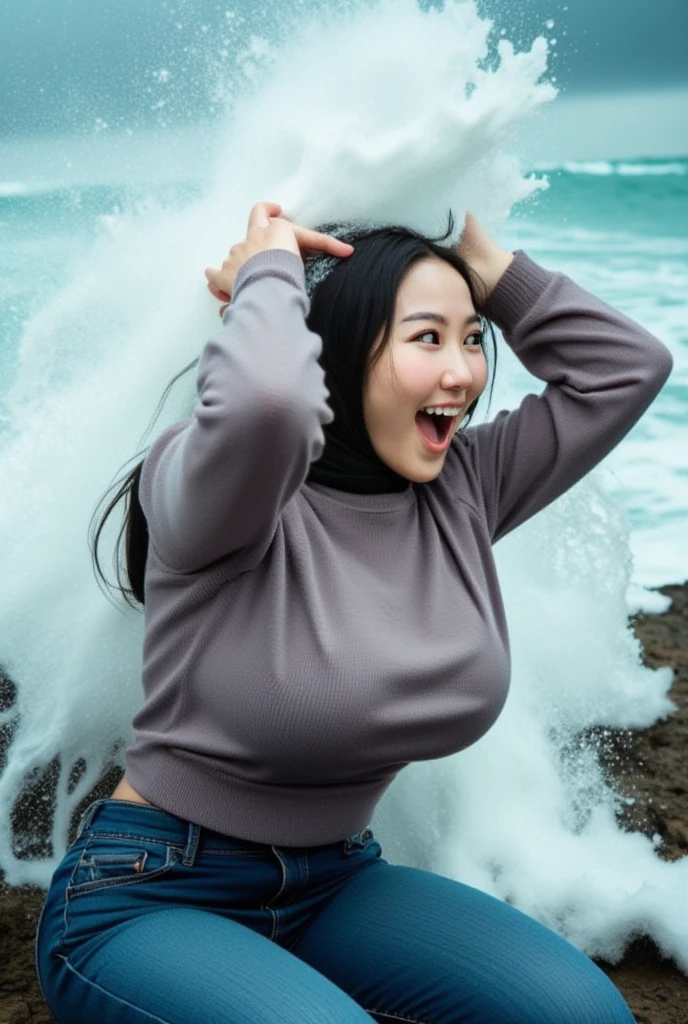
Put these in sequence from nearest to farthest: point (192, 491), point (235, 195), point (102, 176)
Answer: point (192, 491), point (235, 195), point (102, 176)

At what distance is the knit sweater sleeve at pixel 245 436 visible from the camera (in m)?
1.48

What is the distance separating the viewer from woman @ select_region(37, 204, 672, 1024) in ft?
5.08

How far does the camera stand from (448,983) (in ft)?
5.69

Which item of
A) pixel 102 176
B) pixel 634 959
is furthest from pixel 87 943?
pixel 102 176

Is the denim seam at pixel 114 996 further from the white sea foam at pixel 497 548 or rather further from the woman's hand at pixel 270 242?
the woman's hand at pixel 270 242

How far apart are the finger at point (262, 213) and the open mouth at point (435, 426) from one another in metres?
0.36

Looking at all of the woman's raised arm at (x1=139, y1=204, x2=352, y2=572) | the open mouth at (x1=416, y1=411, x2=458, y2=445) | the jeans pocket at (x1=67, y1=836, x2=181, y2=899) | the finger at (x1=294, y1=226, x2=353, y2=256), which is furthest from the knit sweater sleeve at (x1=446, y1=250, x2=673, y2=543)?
the jeans pocket at (x1=67, y1=836, x2=181, y2=899)

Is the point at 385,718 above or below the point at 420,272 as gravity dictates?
below

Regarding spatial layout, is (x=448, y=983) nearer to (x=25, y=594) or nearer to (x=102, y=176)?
(x=25, y=594)

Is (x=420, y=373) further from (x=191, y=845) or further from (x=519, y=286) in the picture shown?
(x=191, y=845)

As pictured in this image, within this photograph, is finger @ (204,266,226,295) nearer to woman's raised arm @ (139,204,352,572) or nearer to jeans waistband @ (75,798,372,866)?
woman's raised arm @ (139,204,352,572)

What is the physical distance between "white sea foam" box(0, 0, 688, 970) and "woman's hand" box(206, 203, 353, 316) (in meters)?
0.14

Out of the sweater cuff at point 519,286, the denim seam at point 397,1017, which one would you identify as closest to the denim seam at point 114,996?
the denim seam at point 397,1017

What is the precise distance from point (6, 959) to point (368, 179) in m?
1.50
